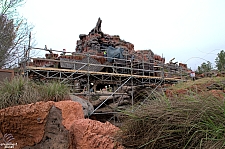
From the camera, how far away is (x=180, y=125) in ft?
3.48

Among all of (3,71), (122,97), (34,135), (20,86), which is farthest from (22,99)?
(122,97)

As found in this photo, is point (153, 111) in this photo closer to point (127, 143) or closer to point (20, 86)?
point (127, 143)

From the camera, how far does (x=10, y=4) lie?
834 cm

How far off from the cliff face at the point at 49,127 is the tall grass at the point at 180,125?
2.92 ft

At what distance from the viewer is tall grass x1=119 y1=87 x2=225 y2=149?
0.98 metres

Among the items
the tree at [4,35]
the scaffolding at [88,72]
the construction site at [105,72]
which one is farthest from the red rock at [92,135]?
the tree at [4,35]

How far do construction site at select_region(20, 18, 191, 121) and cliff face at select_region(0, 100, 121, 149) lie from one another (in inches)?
17.8

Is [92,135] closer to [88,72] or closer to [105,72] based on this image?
[88,72]

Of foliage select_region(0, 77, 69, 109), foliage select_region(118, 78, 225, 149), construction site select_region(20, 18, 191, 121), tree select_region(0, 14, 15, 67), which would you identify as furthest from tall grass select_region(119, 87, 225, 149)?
tree select_region(0, 14, 15, 67)

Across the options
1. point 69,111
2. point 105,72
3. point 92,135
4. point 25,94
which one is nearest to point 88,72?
point 105,72

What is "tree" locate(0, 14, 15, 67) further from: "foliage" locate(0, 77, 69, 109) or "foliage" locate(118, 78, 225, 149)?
"foliage" locate(118, 78, 225, 149)

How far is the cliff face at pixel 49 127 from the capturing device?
89.5 inches

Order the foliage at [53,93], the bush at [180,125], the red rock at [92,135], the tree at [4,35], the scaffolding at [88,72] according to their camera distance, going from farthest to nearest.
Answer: the tree at [4,35] → the scaffolding at [88,72] → the foliage at [53,93] → the red rock at [92,135] → the bush at [180,125]

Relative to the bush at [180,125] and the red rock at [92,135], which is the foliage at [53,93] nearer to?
the red rock at [92,135]
